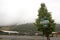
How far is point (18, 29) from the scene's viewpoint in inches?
1907

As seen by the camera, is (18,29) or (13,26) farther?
(13,26)

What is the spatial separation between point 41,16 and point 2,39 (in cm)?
1141

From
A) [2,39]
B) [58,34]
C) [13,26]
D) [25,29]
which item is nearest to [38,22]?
[2,39]

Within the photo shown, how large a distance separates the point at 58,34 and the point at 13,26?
13.5 m

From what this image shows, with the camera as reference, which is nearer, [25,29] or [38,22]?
[38,22]

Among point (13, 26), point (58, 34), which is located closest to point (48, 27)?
point (58, 34)

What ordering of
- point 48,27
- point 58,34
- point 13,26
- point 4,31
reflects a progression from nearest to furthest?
point 48,27, point 58,34, point 4,31, point 13,26

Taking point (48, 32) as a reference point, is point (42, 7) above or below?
above

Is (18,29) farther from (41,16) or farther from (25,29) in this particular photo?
(41,16)

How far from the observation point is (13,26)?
5178 centimetres

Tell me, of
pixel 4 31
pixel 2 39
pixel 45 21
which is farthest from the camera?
pixel 4 31

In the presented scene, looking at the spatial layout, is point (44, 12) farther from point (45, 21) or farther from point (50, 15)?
point (45, 21)

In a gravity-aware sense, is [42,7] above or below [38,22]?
above

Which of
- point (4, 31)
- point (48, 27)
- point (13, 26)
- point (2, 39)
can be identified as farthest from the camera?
point (13, 26)
